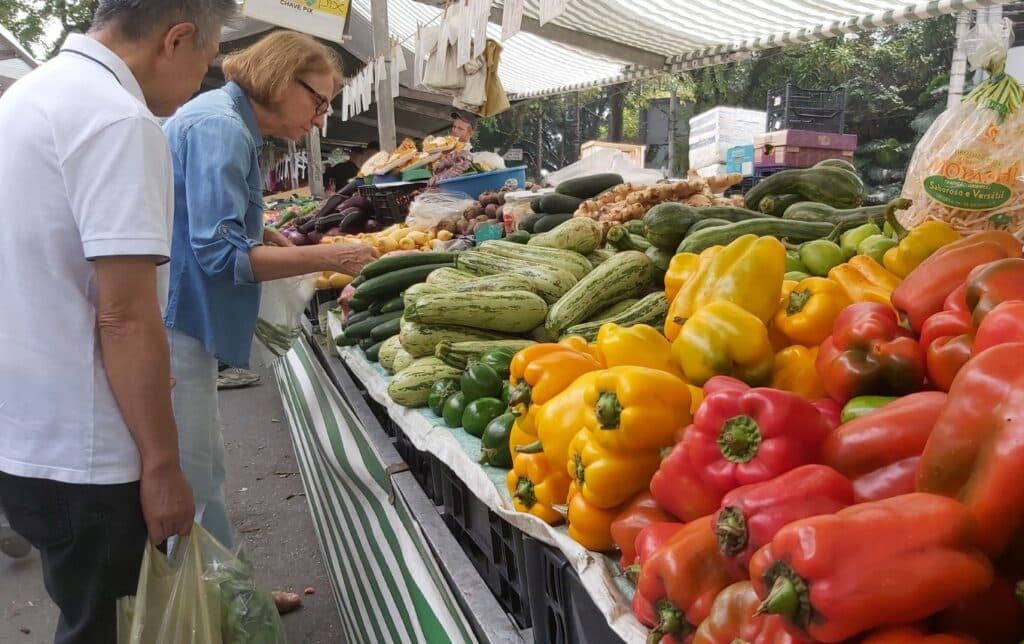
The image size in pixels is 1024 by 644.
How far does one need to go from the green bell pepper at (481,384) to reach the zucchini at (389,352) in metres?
0.80

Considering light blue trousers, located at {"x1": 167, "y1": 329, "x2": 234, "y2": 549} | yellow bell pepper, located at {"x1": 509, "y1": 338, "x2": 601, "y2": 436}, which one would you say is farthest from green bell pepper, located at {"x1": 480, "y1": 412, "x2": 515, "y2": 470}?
light blue trousers, located at {"x1": 167, "y1": 329, "x2": 234, "y2": 549}

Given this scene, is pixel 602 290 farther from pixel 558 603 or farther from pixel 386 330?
pixel 558 603

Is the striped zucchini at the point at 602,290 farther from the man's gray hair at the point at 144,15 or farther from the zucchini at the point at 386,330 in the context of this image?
the man's gray hair at the point at 144,15

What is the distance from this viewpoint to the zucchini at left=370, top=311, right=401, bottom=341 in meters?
3.04

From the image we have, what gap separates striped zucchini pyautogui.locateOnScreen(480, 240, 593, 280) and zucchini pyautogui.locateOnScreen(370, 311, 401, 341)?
1.78ft

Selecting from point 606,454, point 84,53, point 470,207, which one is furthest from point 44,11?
point 606,454

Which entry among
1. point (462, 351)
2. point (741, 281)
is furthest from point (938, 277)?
point (462, 351)

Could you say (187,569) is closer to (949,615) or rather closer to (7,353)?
(7,353)

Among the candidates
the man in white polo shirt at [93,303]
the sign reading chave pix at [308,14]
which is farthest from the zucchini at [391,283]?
the sign reading chave pix at [308,14]

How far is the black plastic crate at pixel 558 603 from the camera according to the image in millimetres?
1191

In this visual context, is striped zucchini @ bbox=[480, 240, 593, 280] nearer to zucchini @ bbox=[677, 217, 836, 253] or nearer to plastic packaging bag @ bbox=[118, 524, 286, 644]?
zucchini @ bbox=[677, 217, 836, 253]

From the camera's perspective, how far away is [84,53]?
166 cm

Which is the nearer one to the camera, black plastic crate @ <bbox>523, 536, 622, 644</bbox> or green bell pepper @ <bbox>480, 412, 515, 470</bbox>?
black plastic crate @ <bbox>523, 536, 622, 644</bbox>

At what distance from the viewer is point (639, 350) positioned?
61.1 inches
